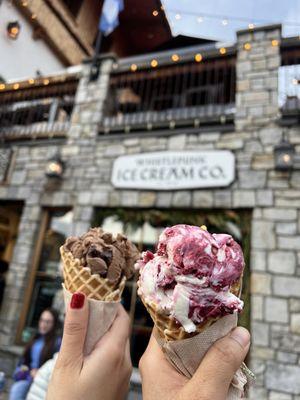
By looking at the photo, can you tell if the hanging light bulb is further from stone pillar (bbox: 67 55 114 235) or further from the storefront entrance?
the storefront entrance

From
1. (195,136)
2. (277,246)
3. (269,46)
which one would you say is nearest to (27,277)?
(195,136)

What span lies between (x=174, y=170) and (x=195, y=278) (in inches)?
174

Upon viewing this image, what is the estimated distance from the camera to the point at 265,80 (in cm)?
544

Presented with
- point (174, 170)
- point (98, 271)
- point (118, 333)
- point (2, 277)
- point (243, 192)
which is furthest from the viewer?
point (2, 277)

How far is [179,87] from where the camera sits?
291 inches

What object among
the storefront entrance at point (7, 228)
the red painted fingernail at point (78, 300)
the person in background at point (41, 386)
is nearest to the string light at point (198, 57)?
the storefront entrance at point (7, 228)

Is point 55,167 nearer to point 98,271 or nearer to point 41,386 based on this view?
point 41,386

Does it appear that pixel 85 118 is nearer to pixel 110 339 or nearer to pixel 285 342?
pixel 285 342

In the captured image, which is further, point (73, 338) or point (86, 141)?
point (86, 141)

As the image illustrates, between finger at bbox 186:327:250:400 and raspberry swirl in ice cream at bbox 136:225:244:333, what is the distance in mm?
91

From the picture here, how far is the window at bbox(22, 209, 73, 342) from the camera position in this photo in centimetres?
569

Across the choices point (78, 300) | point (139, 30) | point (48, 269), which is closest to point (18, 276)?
point (48, 269)

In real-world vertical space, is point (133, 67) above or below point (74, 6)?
below

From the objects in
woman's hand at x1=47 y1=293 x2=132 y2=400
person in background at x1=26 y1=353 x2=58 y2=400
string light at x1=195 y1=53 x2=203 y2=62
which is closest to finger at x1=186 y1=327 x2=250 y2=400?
woman's hand at x1=47 y1=293 x2=132 y2=400
